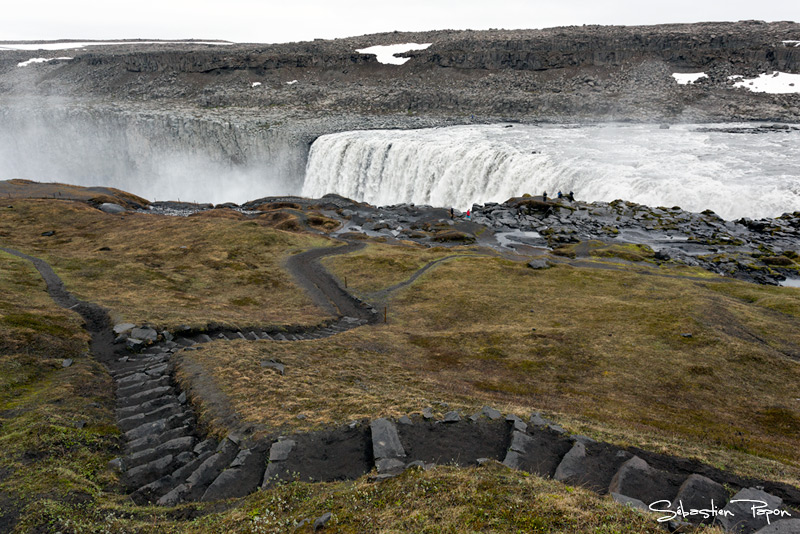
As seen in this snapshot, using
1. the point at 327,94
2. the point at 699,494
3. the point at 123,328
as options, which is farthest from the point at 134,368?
the point at 327,94

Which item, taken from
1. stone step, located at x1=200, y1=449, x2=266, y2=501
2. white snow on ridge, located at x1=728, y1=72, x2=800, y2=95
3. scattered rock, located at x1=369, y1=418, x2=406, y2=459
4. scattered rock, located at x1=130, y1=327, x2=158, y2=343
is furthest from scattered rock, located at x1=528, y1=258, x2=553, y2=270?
white snow on ridge, located at x1=728, y1=72, x2=800, y2=95

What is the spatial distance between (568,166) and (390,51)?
408 feet

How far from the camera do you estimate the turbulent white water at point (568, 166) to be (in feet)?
226

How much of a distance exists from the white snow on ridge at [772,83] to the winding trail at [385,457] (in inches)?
5850

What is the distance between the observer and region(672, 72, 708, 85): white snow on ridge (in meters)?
133

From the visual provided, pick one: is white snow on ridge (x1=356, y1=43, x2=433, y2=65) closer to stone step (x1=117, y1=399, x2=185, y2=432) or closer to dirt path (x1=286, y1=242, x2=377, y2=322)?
dirt path (x1=286, y1=242, x2=377, y2=322)

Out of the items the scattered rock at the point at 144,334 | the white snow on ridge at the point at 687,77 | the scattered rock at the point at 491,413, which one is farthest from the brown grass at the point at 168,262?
the white snow on ridge at the point at 687,77

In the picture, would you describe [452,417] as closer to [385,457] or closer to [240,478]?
[385,457]

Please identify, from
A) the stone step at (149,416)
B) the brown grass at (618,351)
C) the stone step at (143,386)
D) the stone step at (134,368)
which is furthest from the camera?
the stone step at (134,368)

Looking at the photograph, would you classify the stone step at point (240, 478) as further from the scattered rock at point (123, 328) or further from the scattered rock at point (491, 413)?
the scattered rock at point (123, 328)

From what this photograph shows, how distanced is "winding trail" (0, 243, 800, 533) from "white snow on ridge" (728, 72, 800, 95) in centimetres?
14859

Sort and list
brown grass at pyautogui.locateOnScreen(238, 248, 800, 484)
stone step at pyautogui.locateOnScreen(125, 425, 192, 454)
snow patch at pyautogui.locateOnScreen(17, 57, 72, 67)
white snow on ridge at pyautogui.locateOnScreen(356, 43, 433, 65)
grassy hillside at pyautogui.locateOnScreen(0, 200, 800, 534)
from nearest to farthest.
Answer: grassy hillside at pyautogui.locateOnScreen(0, 200, 800, 534), stone step at pyautogui.locateOnScreen(125, 425, 192, 454), brown grass at pyautogui.locateOnScreen(238, 248, 800, 484), white snow on ridge at pyautogui.locateOnScreen(356, 43, 433, 65), snow patch at pyautogui.locateOnScreen(17, 57, 72, 67)

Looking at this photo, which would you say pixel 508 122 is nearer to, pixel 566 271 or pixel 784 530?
pixel 566 271

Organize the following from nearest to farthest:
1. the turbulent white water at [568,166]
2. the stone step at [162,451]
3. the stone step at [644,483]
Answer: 1. the stone step at [644,483]
2. the stone step at [162,451]
3. the turbulent white water at [568,166]
